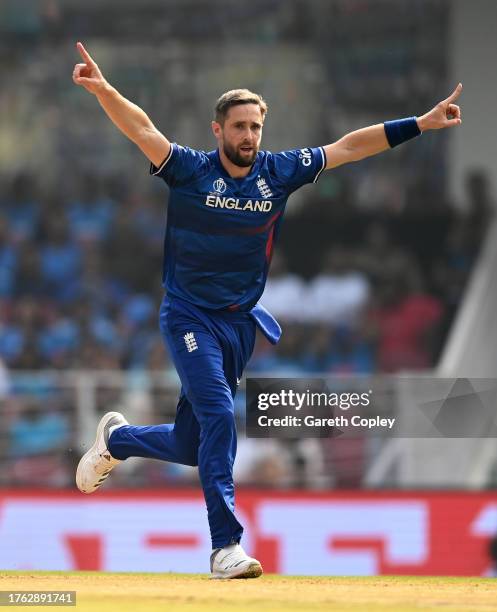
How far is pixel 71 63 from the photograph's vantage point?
16.7 metres

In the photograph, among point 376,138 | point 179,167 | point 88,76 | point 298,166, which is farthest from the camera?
point 376,138

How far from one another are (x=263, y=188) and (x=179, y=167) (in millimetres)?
412

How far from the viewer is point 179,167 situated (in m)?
6.57

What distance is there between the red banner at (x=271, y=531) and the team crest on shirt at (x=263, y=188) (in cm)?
436

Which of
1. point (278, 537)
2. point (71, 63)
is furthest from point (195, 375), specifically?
point (71, 63)

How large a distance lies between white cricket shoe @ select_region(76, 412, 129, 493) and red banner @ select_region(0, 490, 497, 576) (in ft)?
10.7

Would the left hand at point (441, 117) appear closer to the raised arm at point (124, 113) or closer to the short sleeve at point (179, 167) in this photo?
the short sleeve at point (179, 167)

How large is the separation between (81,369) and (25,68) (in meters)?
4.52

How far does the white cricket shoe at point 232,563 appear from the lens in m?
6.34

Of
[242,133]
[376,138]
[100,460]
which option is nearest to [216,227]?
[242,133]

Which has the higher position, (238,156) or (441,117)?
(441,117)

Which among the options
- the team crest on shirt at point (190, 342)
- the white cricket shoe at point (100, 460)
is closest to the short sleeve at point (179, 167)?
the team crest on shirt at point (190, 342)

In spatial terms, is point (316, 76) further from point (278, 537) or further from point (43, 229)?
point (278, 537)

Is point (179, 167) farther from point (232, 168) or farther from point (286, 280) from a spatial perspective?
point (286, 280)
